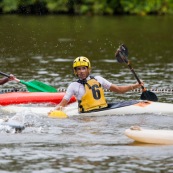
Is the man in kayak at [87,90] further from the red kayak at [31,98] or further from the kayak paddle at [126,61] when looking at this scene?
the red kayak at [31,98]

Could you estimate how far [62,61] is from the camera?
2655 cm

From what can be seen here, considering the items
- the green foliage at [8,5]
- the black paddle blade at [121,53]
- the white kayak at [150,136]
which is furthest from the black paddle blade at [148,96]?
A: the green foliage at [8,5]

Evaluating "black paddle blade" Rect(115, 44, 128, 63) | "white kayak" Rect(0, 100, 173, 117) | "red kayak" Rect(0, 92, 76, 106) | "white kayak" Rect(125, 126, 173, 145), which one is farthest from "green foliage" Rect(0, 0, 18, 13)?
"white kayak" Rect(125, 126, 173, 145)

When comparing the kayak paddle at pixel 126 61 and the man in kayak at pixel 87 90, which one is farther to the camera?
the kayak paddle at pixel 126 61

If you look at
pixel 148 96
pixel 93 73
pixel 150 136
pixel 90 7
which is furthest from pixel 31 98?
pixel 90 7

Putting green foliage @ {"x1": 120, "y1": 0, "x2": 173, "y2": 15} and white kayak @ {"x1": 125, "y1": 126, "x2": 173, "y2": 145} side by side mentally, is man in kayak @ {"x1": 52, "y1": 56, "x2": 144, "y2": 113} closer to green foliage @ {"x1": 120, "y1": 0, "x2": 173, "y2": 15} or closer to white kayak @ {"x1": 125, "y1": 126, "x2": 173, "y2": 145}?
white kayak @ {"x1": 125, "y1": 126, "x2": 173, "y2": 145}

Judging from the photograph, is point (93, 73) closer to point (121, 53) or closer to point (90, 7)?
point (121, 53)

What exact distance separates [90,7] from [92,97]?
40675 mm

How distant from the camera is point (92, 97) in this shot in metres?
15.8

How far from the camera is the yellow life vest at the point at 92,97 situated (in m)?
15.7

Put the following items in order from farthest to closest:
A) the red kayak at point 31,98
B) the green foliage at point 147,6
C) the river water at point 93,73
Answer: the green foliage at point 147,6
the red kayak at point 31,98
the river water at point 93,73

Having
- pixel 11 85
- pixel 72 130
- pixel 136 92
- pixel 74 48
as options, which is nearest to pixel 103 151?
pixel 72 130

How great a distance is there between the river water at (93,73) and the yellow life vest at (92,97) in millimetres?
296

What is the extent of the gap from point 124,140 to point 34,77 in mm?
9558
